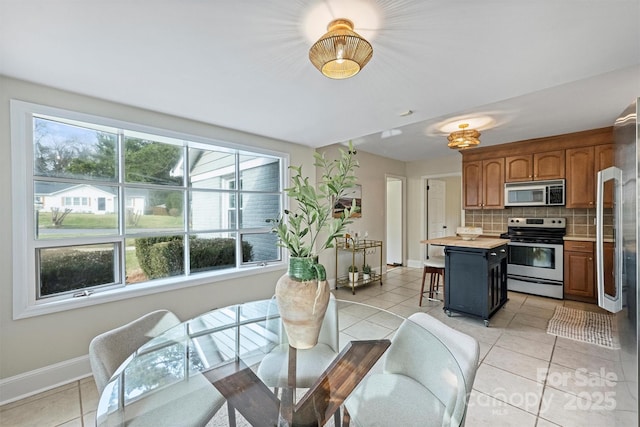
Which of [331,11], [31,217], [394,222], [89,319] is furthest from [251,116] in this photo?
[394,222]

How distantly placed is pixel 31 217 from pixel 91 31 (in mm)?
1502

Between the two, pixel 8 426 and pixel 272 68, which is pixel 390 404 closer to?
pixel 272 68

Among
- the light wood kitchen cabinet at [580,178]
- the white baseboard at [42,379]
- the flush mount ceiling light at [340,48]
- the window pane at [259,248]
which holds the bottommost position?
the white baseboard at [42,379]

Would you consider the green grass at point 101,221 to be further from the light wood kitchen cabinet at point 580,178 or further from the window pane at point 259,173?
the light wood kitchen cabinet at point 580,178

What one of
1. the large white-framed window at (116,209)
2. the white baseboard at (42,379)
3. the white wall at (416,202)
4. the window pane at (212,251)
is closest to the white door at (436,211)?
the white wall at (416,202)

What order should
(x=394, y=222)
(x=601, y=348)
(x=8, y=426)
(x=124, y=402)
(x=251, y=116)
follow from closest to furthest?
1. (x=124, y=402)
2. (x=8, y=426)
3. (x=601, y=348)
4. (x=251, y=116)
5. (x=394, y=222)

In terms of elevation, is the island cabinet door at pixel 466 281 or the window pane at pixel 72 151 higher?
the window pane at pixel 72 151

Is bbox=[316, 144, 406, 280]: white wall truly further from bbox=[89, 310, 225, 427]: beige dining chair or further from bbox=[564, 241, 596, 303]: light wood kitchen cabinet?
bbox=[89, 310, 225, 427]: beige dining chair

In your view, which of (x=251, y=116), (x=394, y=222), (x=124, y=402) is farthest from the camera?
(x=394, y=222)

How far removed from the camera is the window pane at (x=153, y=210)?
100.0 inches

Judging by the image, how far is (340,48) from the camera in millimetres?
1433

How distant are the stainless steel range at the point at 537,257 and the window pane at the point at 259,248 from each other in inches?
151

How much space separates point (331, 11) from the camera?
53.5 inches

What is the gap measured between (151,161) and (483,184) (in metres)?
5.19
